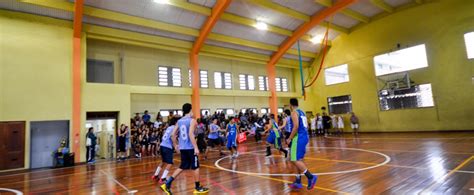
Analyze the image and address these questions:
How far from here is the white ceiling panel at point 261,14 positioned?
43.1 ft

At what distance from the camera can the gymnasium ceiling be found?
35.1 feet

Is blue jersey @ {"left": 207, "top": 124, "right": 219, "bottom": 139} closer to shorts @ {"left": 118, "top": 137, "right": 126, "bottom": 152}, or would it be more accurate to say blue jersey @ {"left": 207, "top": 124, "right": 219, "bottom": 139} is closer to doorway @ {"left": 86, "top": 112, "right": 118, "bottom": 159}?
shorts @ {"left": 118, "top": 137, "right": 126, "bottom": 152}

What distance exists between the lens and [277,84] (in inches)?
822

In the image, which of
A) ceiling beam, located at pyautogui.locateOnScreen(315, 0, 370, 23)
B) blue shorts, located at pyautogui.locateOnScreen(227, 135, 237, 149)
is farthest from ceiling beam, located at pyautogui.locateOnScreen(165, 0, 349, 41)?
blue shorts, located at pyautogui.locateOnScreen(227, 135, 237, 149)

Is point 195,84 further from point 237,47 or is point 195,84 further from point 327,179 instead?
point 327,179

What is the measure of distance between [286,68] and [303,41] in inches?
165

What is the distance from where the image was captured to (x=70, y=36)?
426 inches

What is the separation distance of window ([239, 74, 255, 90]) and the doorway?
9302mm

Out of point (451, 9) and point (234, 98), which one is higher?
point (451, 9)

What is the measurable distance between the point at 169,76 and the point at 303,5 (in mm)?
8970

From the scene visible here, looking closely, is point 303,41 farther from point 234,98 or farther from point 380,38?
point 234,98

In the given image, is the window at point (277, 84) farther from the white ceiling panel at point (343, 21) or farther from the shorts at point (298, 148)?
the shorts at point (298, 148)

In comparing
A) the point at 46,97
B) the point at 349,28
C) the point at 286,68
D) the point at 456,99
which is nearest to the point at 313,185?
the point at 46,97

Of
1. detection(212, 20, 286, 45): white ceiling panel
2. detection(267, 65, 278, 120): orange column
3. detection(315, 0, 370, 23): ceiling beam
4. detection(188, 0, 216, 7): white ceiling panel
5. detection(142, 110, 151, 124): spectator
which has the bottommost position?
detection(142, 110, 151, 124): spectator
